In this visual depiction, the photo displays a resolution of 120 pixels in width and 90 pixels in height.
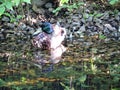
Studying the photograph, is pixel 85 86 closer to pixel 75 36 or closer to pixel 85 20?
pixel 75 36

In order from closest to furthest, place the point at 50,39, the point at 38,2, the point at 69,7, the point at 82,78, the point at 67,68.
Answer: the point at 82,78, the point at 67,68, the point at 50,39, the point at 69,7, the point at 38,2

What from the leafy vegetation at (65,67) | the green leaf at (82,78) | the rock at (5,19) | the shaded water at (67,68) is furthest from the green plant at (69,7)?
the green leaf at (82,78)

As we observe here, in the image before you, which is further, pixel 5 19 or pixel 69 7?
pixel 69 7

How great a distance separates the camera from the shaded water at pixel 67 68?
304 inches

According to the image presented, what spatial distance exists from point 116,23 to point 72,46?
8.60ft

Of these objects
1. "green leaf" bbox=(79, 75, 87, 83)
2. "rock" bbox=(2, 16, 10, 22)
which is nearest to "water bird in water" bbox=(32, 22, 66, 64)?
"rock" bbox=(2, 16, 10, 22)

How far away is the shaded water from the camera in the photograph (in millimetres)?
7723

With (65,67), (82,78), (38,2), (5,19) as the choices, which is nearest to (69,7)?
(38,2)

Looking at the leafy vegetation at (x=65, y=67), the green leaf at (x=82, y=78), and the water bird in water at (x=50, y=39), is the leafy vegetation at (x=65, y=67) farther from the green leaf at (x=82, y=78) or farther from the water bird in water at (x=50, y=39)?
the water bird in water at (x=50, y=39)

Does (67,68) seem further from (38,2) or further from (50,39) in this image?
(38,2)

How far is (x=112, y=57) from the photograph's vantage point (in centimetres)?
972

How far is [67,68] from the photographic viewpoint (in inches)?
353

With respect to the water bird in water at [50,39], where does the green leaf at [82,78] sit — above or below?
below

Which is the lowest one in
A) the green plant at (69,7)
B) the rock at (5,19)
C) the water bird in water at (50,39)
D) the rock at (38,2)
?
the water bird in water at (50,39)
